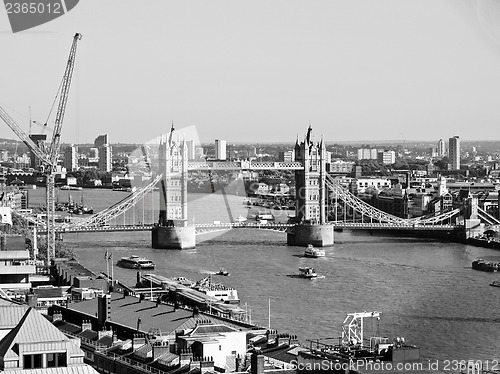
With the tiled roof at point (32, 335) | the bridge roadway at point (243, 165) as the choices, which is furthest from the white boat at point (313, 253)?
the tiled roof at point (32, 335)

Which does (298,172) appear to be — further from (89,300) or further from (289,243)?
(89,300)

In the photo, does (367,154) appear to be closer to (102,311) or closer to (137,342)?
(102,311)

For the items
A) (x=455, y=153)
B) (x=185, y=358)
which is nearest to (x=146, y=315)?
(x=185, y=358)

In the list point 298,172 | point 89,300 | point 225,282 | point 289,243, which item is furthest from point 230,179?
point 89,300

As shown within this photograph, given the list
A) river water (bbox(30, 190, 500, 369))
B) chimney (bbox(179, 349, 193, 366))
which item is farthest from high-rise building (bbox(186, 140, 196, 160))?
chimney (bbox(179, 349, 193, 366))

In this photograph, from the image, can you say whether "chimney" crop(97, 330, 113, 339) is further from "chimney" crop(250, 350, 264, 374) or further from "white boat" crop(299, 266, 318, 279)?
"white boat" crop(299, 266, 318, 279)

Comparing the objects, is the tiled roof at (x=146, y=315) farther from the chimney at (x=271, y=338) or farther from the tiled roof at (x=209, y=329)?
the tiled roof at (x=209, y=329)
